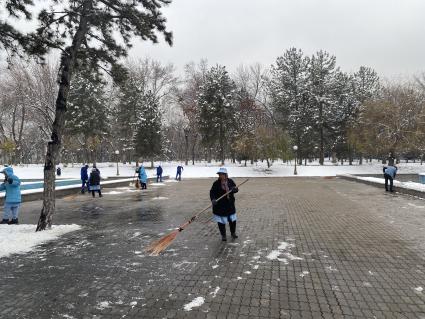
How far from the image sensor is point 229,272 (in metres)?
5.40

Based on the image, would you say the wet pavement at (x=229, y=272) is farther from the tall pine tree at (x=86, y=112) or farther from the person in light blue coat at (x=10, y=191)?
the tall pine tree at (x=86, y=112)

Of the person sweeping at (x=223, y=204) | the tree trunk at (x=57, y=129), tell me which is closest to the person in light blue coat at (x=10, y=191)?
the tree trunk at (x=57, y=129)

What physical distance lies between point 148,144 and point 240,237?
44.9 m

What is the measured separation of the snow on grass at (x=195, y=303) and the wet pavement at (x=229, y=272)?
0.01m

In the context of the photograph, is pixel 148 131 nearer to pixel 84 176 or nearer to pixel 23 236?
pixel 84 176

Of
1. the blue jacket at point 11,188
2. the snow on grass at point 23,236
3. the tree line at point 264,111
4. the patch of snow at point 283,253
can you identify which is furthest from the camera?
the tree line at point 264,111

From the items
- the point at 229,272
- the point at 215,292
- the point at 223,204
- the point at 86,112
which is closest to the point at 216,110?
the point at 86,112

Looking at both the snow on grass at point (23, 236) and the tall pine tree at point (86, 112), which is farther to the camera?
the tall pine tree at point (86, 112)

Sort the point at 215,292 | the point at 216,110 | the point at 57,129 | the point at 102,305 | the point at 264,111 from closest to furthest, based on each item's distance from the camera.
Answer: the point at 102,305, the point at 215,292, the point at 57,129, the point at 216,110, the point at 264,111

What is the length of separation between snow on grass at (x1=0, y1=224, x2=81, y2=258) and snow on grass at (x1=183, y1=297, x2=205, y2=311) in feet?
13.7

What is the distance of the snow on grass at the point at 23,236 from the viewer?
691 cm

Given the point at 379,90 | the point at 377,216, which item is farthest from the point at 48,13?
the point at 379,90

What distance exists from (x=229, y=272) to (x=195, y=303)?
124 centimetres

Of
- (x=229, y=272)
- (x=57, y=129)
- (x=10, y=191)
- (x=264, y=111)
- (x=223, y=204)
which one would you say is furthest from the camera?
(x=264, y=111)
